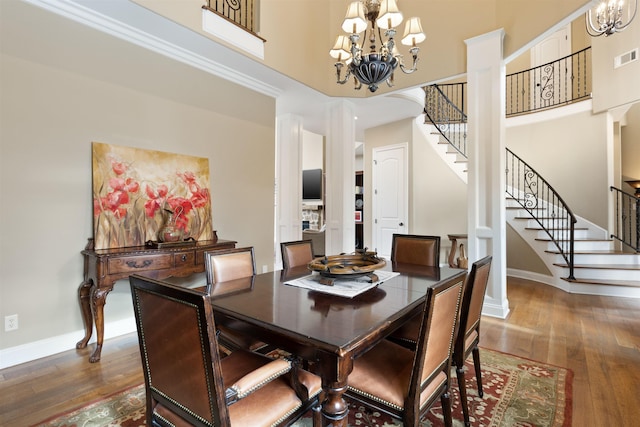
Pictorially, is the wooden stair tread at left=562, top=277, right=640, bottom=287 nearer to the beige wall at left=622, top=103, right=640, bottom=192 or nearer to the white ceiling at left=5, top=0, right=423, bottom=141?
the beige wall at left=622, top=103, right=640, bottom=192

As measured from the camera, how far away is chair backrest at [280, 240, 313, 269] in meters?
2.57

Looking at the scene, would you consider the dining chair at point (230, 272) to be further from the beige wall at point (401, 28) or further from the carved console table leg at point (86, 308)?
the beige wall at point (401, 28)

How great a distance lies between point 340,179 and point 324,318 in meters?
3.60

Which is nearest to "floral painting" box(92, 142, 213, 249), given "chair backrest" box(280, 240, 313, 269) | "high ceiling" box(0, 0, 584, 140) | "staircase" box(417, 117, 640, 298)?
"high ceiling" box(0, 0, 584, 140)

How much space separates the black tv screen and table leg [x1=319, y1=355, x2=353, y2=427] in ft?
24.8

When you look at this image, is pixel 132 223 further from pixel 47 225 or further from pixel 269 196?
pixel 269 196

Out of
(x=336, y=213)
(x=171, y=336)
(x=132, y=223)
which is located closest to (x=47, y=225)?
(x=132, y=223)

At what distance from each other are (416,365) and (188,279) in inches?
117

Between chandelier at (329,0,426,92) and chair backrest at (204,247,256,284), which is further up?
chandelier at (329,0,426,92)

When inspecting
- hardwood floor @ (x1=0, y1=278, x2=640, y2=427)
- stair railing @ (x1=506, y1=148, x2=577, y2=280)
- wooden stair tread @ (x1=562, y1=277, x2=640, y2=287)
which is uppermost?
stair railing @ (x1=506, y1=148, x2=577, y2=280)

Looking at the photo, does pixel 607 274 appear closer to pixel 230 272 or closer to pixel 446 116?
pixel 446 116

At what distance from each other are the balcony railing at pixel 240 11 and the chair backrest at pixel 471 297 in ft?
10.8

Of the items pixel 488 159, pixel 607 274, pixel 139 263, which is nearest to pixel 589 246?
pixel 607 274

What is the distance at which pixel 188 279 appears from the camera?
351cm
